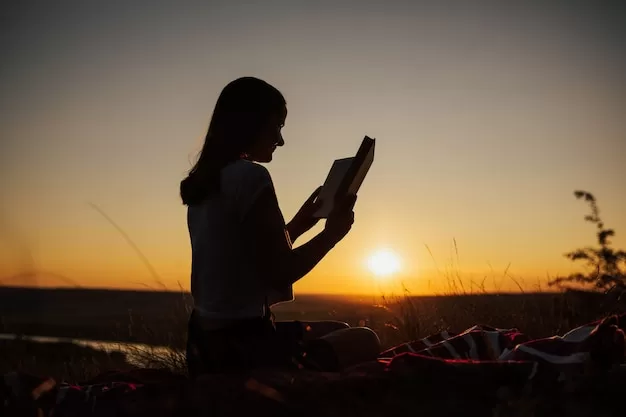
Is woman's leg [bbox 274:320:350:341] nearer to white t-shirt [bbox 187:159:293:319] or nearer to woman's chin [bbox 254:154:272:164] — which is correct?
white t-shirt [bbox 187:159:293:319]

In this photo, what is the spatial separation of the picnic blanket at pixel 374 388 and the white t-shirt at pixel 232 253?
35cm

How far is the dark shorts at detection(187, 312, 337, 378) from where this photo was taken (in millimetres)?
3217

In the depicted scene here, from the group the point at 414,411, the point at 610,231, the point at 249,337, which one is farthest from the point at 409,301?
the point at 414,411

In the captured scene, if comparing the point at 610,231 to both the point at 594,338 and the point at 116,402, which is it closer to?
the point at 594,338

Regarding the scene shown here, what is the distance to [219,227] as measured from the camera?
3207 millimetres

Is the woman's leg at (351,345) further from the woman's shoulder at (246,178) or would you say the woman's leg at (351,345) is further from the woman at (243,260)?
the woman's shoulder at (246,178)

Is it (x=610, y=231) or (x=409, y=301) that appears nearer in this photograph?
(x=409, y=301)

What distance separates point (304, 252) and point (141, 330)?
3642 millimetres

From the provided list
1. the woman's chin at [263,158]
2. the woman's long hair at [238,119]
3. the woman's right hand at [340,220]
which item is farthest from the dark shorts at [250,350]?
the woman's chin at [263,158]

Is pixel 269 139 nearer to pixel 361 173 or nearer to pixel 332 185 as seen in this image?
pixel 332 185

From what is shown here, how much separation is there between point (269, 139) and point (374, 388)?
1.42 meters

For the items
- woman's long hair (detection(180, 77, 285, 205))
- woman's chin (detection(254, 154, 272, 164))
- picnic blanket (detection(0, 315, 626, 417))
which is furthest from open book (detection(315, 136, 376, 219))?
picnic blanket (detection(0, 315, 626, 417))

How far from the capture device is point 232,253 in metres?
3.19

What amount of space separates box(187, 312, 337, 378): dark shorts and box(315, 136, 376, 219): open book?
645 mm
